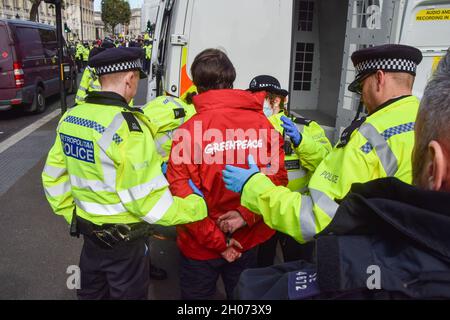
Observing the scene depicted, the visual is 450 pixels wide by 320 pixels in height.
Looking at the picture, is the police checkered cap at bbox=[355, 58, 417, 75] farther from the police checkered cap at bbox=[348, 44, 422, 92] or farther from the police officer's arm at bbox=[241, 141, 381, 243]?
the police officer's arm at bbox=[241, 141, 381, 243]

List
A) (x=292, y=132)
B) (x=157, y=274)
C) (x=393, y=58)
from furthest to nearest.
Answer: (x=157, y=274) < (x=292, y=132) < (x=393, y=58)

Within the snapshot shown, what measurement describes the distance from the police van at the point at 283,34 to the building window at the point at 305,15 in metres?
0.02

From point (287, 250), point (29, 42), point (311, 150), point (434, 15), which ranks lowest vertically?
point (287, 250)

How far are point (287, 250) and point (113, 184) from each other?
63.1 inches

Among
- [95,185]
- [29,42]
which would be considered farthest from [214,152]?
[29,42]

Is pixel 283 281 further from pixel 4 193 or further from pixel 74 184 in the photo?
pixel 4 193

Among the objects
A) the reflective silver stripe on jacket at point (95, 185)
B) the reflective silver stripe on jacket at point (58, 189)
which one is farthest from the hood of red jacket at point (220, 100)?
the reflective silver stripe on jacket at point (58, 189)

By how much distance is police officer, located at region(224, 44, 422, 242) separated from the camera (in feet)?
5.08

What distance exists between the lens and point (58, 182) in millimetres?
2338

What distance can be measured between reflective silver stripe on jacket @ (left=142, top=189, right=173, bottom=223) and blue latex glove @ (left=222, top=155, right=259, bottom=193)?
1.33 ft

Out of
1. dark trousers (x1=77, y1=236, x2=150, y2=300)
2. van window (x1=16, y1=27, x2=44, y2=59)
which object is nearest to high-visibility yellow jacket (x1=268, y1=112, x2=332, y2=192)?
dark trousers (x1=77, y1=236, x2=150, y2=300)

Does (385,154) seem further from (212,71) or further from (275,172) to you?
(212,71)

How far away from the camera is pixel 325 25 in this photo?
5781 mm
